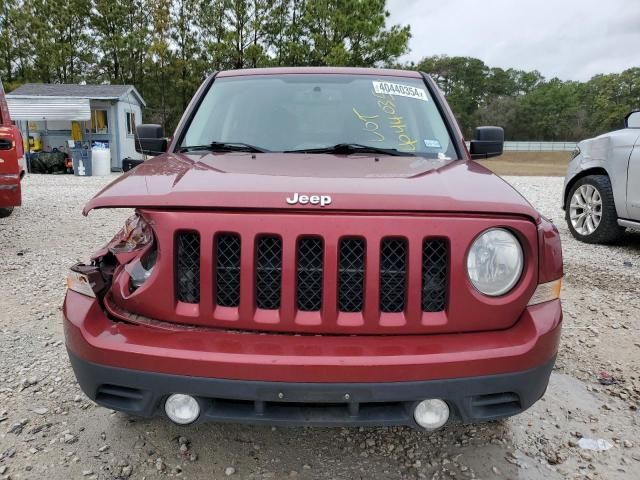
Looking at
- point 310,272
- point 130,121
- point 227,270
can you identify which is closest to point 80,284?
point 227,270

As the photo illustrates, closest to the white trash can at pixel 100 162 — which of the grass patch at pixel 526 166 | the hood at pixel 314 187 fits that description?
the grass patch at pixel 526 166

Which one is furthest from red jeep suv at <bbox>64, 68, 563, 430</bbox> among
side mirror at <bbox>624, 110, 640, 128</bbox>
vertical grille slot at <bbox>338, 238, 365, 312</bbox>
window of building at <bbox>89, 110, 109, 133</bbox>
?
window of building at <bbox>89, 110, 109, 133</bbox>

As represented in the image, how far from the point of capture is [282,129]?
9.25ft

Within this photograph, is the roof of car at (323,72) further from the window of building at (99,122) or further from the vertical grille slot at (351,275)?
the window of building at (99,122)

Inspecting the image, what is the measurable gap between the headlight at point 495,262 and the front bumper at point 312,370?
14 centimetres

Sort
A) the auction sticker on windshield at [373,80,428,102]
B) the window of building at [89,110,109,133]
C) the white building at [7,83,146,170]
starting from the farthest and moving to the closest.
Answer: the window of building at [89,110,109,133] < the white building at [7,83,146,170] < the auction sticker on windshield at [373,80,428,102]

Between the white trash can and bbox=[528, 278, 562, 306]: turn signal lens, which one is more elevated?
bbox=[528, 278, 562, 306]: turn signal lens

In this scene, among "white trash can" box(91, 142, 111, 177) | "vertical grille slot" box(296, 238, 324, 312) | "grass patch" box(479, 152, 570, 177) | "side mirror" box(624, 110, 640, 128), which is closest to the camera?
"vertical grille slot" box(296, 238, 324, 312)

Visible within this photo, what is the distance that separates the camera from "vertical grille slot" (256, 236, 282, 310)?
66.3 inches

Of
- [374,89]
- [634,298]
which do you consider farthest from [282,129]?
[634,298]

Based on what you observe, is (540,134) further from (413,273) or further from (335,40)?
(413,273)

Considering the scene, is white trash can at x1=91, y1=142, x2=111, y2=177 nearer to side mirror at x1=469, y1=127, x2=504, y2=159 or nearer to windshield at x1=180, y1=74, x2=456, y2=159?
windshield at x1=180, y1=74, x2=456, y2=159

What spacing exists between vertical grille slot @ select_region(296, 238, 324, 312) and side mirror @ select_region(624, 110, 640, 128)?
18.0 feet

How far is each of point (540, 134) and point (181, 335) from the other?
259 ft
